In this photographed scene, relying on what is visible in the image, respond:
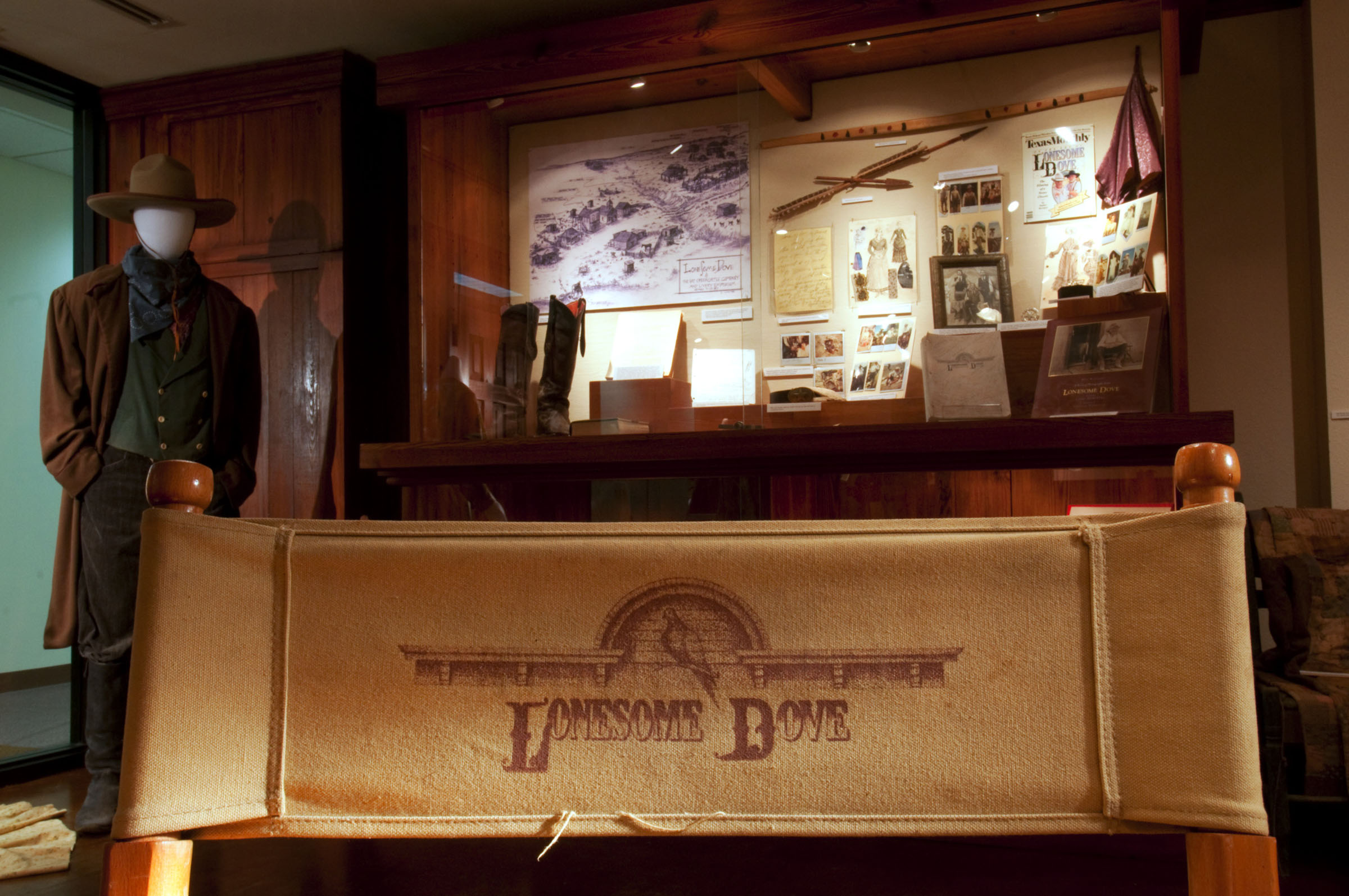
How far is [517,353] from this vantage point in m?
3.31

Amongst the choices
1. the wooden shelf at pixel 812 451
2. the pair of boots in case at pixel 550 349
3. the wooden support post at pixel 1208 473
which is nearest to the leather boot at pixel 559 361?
the pair of boots in case at pixel 550 349

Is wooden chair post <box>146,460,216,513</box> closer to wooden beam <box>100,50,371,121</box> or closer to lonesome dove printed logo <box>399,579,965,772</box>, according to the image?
lonesome dove printed logo <box>399,579,965,772</box>

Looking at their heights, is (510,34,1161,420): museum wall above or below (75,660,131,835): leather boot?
above

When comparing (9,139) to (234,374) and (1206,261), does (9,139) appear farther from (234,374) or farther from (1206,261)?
(1206,261)

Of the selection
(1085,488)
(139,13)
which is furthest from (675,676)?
(139,13)

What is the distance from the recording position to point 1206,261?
3.32m

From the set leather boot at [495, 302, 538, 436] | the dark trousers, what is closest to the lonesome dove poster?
leather boot at [495, 302, 538, 436]

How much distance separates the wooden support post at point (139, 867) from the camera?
0.79 m

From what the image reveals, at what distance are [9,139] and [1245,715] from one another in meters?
4.13

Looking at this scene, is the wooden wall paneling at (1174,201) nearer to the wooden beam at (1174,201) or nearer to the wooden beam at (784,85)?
the wooden beam at (1174,201)

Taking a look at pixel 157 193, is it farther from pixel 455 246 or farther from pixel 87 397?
pixel 455 246

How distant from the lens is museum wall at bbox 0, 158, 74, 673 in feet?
11.0

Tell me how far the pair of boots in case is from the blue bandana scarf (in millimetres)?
999

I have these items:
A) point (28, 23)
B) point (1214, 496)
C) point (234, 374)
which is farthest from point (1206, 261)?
point (28, 23)
